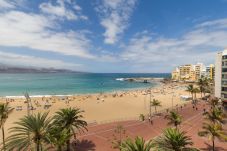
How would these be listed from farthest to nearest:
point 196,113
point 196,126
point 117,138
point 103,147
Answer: point 196,113
point 196,126
point 117,138
point 103,147

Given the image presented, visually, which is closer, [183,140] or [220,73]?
[183,140]

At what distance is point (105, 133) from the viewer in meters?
38.6

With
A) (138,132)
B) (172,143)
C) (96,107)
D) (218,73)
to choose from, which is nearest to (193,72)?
(218,73)

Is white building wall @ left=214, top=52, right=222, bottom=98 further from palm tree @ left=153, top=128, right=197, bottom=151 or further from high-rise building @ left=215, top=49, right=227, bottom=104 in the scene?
palm tree @ left=153, top=128, right=197, bottom=151

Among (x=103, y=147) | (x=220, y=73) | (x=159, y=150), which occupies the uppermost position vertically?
(x=220, y=73)

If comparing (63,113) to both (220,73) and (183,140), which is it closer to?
(183,140)

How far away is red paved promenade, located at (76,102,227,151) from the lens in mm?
32656

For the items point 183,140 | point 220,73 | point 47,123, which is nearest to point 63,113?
point 47,123

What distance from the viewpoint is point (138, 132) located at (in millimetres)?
39562

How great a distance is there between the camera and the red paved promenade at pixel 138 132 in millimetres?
32656

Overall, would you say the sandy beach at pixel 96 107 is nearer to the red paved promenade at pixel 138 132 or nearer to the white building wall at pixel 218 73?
the red paved promenade at pixel 138 132

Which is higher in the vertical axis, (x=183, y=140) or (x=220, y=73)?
(x=220, y=73)

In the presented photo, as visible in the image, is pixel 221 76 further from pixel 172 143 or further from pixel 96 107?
pixel 172 143

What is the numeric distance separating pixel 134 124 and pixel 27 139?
28.3 m
